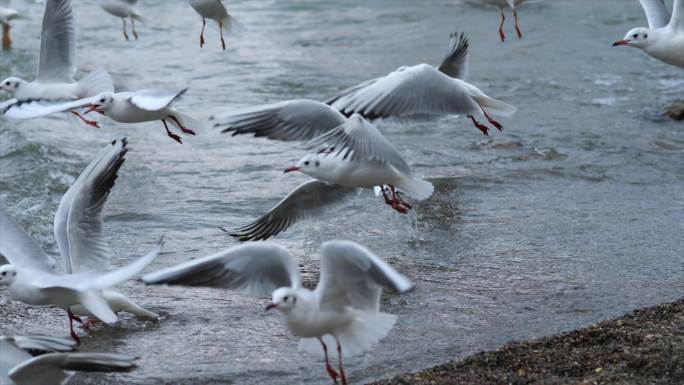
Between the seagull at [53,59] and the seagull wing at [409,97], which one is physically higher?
the seagull wing at [409,97]

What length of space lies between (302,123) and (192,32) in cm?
1116

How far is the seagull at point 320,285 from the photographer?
433 cm

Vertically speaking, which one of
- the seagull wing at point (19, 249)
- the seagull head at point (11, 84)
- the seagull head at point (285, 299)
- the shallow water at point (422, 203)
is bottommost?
the shallow water at point (422, 203)

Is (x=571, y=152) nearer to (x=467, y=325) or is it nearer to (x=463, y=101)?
(x=463, y=101)

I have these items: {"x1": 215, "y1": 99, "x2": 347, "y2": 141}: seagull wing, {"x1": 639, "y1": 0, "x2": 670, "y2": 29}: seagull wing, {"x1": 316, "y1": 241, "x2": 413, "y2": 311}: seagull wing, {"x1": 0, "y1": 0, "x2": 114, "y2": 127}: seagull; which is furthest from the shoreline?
{"x1": 0, "y1": 0, "x2": 114, "y2": 127}: seagull

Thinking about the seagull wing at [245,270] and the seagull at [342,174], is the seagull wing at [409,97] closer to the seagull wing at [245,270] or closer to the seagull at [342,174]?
the seagull at [342,174]

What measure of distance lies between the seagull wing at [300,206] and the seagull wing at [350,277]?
2.16 m

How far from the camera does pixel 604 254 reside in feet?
21.6

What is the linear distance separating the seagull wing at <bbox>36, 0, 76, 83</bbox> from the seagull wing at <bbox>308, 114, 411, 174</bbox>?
3.16m

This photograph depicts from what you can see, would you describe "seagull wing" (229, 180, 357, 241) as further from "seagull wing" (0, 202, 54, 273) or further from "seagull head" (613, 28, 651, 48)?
"seagull head" (613, 28, 651, 48)

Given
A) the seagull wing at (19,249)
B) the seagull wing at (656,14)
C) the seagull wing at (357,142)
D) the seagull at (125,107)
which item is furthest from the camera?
the seagull wing at (656,14)

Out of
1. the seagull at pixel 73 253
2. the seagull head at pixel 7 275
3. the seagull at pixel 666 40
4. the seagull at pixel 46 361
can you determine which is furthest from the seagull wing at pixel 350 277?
the seagull at pixel 666 40

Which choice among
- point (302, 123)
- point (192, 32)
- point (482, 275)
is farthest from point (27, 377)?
point (192, 32)

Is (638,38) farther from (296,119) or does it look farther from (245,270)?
(245,270)
